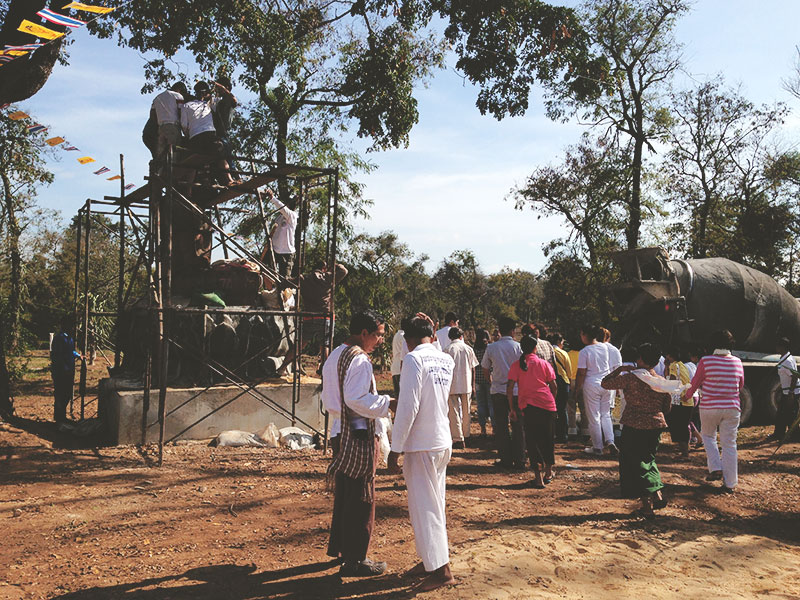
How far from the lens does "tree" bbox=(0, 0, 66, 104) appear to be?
6680 mm

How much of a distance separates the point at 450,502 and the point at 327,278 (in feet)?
15.6

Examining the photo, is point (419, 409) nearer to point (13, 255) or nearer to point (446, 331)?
point (446, 331)

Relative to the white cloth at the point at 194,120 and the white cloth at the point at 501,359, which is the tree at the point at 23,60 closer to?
the white cloth at the point at 194,120

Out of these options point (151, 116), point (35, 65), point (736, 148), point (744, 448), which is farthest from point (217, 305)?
point (736, 148)

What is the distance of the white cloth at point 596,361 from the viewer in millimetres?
8172

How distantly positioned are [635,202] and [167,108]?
14313 mm

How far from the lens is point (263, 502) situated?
611 centimetres

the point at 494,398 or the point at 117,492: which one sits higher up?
the point at 494,398

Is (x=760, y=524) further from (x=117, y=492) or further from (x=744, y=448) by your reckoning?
(x=117, y=492)

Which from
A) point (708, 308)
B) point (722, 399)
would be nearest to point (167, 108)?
point (722, 399)

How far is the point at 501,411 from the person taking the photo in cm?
803

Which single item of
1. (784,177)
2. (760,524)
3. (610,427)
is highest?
(784,177)

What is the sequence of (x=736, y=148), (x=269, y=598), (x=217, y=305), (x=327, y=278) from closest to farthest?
(x=269, y=598), (x=217, y=305), (x=327, y=278), (x=736, y=148)

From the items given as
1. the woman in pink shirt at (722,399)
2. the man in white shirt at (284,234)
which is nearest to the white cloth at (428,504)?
the woman in pink shirt at (722,399)
